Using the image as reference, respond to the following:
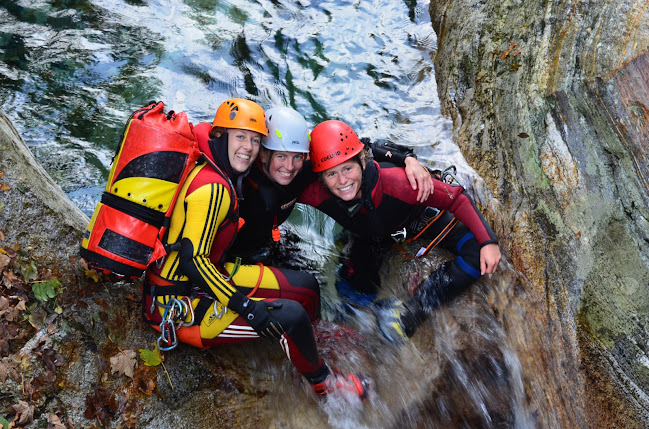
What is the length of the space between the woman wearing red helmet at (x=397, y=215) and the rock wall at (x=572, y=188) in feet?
1.82

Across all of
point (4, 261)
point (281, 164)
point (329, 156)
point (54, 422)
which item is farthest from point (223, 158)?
point (54, 422)

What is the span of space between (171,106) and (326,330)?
5060 millimetres

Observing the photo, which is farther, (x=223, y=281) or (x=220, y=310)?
(x=220, y=310)

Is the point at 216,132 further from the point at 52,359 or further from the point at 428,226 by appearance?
the point at 428,226

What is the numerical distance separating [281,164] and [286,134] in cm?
31

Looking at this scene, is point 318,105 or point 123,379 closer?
point 123,379

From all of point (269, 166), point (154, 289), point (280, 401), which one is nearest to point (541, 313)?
point (280, 401)

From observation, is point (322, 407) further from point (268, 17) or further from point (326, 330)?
point (268, 17)

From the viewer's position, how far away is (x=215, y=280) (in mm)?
3725

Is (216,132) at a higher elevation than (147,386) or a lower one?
higher

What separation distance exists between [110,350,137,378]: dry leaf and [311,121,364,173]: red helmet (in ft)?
7.92

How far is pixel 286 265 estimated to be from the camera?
6.13 metres

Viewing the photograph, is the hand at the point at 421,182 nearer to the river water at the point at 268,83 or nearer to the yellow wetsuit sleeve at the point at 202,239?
the river water at the point at 268,83

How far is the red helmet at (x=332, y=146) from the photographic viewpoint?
465 cm
